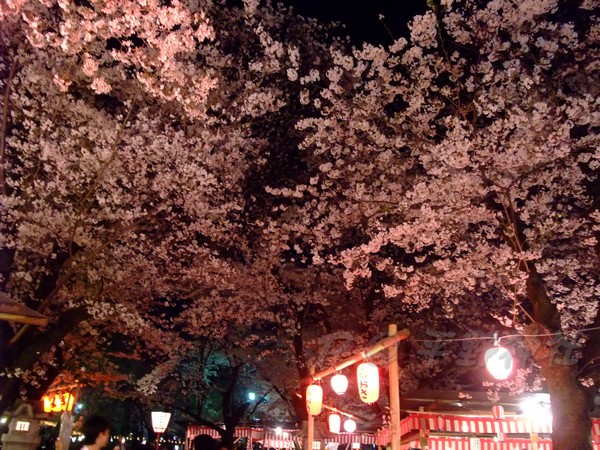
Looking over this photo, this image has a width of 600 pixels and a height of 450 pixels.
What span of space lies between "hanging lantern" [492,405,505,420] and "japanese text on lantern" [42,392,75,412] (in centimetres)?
1346

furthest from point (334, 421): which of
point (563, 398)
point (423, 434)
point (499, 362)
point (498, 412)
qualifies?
point (563, 398)

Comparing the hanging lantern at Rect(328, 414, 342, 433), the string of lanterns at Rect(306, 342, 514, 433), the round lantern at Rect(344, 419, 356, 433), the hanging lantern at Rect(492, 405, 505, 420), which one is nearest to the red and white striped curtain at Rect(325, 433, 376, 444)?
the round lantern at Rect(344, 419, 356, 433)

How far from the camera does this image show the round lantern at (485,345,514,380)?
10727 millimetres

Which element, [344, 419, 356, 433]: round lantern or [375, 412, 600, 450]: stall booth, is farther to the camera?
[344, 419, 356, 433]: round lantern

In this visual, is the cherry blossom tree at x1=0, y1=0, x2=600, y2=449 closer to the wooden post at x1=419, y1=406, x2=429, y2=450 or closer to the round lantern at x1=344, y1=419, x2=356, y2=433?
the wooden post at x1=419, y1=406, x2=429, y2=450

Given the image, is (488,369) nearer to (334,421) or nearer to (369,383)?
(369,383)

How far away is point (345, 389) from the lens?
1483 centimetres

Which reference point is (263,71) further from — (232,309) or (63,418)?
(63,418)

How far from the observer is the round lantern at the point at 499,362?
1073 centimetres

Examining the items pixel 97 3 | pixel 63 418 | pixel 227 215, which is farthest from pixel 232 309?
pixel 97 3

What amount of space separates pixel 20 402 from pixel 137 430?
29242 millimetres

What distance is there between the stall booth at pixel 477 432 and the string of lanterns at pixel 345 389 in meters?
2.33

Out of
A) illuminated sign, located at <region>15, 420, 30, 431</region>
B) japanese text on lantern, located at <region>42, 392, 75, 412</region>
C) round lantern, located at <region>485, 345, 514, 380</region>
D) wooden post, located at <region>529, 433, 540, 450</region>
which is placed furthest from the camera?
japanese text on lantern, located at <region>42, 392, 75, 412</region>

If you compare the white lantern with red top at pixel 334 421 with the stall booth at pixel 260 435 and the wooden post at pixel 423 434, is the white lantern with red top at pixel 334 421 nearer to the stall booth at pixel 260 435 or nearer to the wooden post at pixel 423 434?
the wooden post at pixel 423 434
